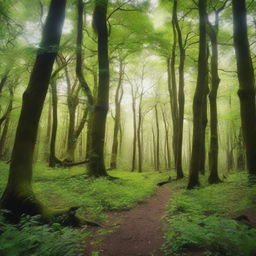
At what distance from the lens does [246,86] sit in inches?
271

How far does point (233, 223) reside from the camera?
10.3 ft

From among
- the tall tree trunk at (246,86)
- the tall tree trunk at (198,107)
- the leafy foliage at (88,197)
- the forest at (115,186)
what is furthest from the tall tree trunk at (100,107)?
the tall tree trunk at (246,86)

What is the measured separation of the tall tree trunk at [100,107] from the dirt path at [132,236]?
4589mm

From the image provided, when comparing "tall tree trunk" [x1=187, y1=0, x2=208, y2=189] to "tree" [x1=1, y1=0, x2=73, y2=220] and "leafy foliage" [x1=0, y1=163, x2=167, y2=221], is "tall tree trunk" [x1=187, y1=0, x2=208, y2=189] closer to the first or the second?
"leafy foliage" [x1=0, y1=163, x2=167, y2=221]

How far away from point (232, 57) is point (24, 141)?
1676 cm

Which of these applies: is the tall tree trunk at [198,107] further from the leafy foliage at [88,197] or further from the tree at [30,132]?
the tree at [30,132]

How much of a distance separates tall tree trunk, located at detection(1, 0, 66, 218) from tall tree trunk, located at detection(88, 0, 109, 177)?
5.08 m

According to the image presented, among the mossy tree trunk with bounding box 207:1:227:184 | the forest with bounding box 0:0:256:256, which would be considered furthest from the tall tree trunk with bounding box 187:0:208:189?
the mossy tree trunk with bounding box 207:1:227:184

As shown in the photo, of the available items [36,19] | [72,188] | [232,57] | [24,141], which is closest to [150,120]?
[232,57]

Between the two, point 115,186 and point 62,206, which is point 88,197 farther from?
point 115,186

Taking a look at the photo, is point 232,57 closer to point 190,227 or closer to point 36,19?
point 36,19

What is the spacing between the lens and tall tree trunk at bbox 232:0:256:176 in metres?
6.75

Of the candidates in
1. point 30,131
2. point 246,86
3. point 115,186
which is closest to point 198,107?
point 246,86

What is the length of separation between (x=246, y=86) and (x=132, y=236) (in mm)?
5990
